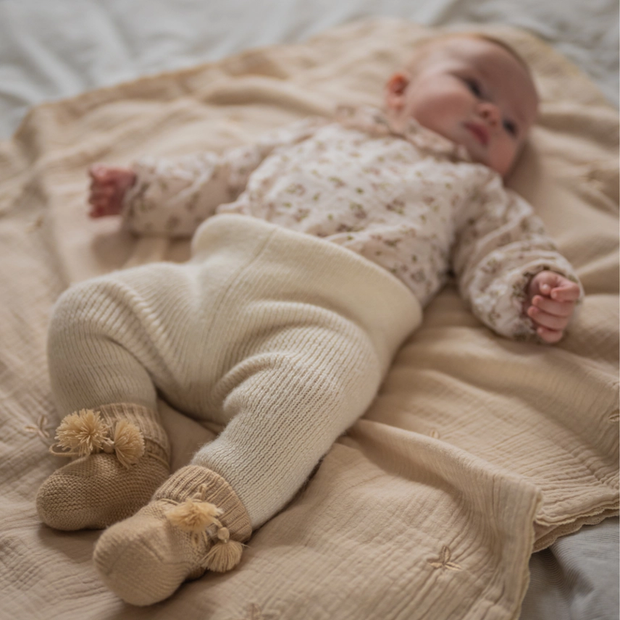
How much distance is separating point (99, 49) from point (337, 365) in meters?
1.20

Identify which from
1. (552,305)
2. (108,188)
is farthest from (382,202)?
(108,188)

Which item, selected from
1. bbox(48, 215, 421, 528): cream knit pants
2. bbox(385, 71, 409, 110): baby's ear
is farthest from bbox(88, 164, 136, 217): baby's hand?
bbox(385, 71, 409, 110): baby's ear

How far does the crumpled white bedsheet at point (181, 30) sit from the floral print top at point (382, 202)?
0.46 metres

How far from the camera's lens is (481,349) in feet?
3.17

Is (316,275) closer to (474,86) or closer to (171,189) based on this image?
(171,189)

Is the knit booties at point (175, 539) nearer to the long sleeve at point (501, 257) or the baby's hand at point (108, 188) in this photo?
the long sleeve at point (501, 257)

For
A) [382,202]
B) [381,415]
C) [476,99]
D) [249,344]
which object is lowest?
[381,415]

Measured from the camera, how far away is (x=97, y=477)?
28.8 inches

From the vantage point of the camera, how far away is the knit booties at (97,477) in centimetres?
72

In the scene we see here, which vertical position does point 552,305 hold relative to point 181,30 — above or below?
below

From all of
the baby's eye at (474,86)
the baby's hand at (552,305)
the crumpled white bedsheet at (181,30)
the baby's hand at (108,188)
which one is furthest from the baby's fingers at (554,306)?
the baby's hand at (108,188)

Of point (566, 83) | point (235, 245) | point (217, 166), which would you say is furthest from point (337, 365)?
point (566, 83)

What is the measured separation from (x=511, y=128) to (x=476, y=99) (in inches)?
3.9

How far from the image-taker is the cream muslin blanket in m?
0.66
